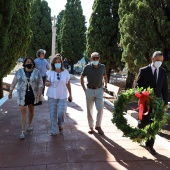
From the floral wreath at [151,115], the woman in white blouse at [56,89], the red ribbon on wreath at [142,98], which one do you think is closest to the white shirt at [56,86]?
the woman in white blouse at [56,89]

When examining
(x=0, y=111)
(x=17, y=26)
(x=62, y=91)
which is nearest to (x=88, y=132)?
(x=62, y=91)

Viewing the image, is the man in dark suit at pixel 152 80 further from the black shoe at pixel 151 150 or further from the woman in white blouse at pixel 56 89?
the woman in white blouse at pixel 56 89

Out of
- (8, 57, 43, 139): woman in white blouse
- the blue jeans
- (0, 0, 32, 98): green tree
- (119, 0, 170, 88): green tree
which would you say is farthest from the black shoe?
(0, 0, 32, 98): green tree

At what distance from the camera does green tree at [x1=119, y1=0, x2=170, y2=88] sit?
33.3 ft

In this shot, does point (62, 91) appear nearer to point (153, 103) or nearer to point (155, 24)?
point (153, 103)

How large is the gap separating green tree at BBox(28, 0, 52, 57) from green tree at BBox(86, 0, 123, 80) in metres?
11.7

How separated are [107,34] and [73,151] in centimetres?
1394

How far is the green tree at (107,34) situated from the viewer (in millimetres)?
17297

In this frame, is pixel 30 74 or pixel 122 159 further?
pixel 30 74

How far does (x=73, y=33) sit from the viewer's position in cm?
2902

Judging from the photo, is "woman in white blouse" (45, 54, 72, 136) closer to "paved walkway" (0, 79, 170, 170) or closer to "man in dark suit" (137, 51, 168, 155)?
"paved walkway" (0, 79, 170, 170)

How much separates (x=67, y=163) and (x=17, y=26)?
7.41 m

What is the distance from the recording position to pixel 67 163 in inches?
162

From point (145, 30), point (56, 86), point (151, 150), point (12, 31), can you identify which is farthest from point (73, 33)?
point (151, 150)
